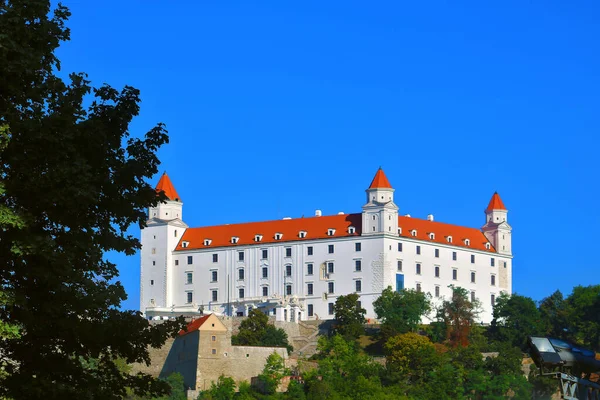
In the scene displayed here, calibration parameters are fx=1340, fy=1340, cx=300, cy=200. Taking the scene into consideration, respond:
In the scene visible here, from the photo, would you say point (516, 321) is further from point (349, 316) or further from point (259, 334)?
point (259, 334)

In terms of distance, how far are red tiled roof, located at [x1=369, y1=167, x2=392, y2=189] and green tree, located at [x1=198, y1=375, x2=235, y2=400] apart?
93.0ft

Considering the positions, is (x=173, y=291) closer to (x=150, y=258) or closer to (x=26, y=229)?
(x=150, y=258)

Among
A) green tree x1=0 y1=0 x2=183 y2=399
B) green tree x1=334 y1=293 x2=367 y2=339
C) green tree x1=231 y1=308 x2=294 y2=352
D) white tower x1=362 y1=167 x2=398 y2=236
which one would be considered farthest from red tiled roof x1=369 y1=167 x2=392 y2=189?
green tree x1=0 y1=0 x2=183 y2=399

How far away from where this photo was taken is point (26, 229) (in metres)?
17.8

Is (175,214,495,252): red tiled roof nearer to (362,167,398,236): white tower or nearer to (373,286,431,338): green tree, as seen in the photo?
(362,167,398,236): white tower

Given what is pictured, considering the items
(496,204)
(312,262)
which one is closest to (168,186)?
(312,262)

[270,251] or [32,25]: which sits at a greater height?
[270,251]

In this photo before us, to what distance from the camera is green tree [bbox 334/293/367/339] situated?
9900 centimetres

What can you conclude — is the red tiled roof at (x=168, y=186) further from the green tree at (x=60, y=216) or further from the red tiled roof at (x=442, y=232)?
the green tree at (x=60, y=216)

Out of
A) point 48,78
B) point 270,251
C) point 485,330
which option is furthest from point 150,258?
point 48,78

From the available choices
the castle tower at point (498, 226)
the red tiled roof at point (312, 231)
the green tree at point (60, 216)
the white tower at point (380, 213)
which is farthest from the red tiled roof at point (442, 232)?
the green tree at point (60, 216)

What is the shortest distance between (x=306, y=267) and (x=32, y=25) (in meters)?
90.7

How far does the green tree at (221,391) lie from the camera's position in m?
84.0

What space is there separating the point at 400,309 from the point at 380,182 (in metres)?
14.0
